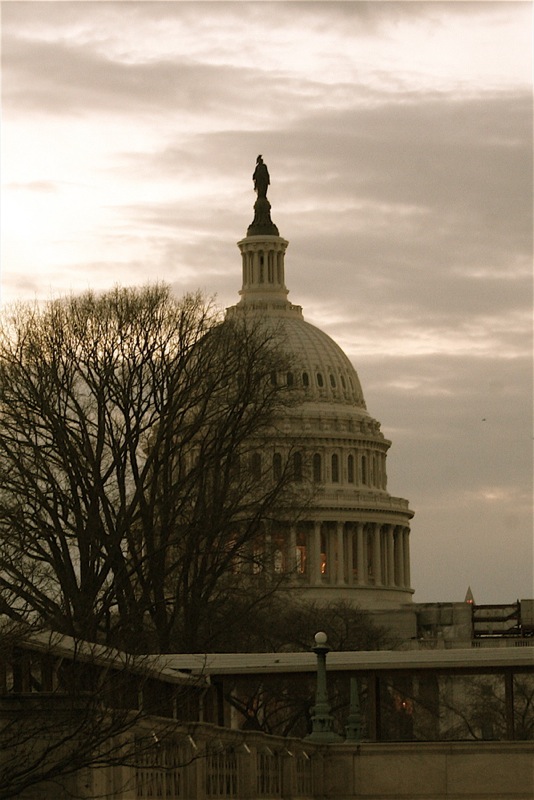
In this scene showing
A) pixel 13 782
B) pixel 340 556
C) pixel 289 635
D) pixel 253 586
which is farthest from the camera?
pixel 340 556

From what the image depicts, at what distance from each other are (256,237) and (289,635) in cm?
9944

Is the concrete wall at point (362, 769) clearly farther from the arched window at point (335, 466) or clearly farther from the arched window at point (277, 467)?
the arched window at point (335, 466)

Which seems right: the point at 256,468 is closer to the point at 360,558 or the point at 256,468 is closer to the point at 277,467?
the point at 277,467

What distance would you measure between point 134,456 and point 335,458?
12274cm

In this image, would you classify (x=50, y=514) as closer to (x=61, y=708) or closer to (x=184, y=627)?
(x=184, y=627)

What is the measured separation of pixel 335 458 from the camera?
601 ft

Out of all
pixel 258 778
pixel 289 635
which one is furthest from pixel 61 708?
pixel 289 635

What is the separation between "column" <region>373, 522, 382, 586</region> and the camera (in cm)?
17788

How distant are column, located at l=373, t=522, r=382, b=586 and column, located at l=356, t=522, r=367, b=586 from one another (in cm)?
97

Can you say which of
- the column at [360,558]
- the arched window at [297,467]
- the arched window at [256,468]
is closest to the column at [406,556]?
the column at [360,558]

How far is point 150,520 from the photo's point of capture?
58.5m

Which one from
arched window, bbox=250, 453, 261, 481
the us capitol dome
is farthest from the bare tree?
the us capitol dome

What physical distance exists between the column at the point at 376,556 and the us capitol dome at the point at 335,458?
0.08 m

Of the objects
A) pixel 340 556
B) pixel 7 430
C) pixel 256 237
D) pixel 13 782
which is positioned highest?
pixel 256 237
